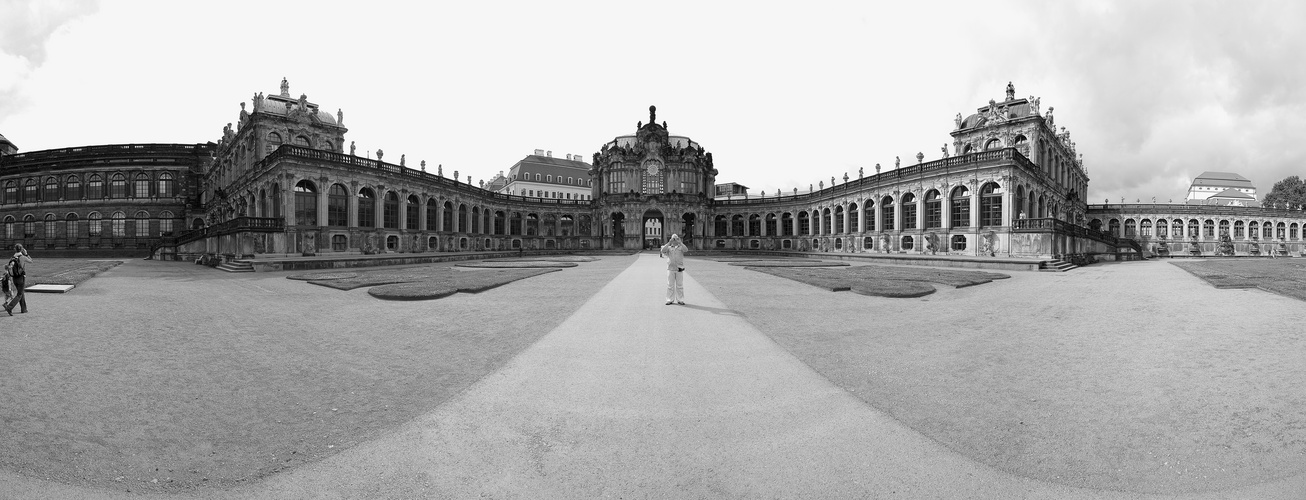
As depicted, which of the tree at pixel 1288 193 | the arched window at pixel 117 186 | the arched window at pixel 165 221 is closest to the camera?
the arched window at pixel 117 186

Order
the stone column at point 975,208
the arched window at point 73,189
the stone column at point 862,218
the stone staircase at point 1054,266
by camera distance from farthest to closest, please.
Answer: the arched window at point 73,189
the stone column at point 862,218
the stone column at point 975,208
the stone staircase at point 1054,266

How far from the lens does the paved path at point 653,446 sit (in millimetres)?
3645

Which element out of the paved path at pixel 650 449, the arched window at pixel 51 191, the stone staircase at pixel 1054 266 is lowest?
the paved path at pixel 650 449

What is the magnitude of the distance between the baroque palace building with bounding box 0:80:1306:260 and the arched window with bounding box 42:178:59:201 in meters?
Result: 0.26

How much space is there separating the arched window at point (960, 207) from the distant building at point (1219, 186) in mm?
137827

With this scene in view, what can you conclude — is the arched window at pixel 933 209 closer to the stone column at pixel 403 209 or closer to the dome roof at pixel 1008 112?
the dome roof at pixel 1008 112

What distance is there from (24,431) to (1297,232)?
111353 mm

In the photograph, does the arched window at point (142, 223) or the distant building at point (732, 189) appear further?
the distant building at point (732, 189)

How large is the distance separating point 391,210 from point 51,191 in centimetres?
4834

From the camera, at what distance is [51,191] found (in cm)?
5806

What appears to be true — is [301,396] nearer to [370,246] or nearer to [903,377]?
[903,377]

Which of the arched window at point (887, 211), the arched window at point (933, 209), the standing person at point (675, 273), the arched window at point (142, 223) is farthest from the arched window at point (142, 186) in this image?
the arched window at point (933, 209)

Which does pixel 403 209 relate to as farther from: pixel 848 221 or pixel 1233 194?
pixel 1233 194

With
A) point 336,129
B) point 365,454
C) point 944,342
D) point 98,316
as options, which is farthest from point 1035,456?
point 336,129
